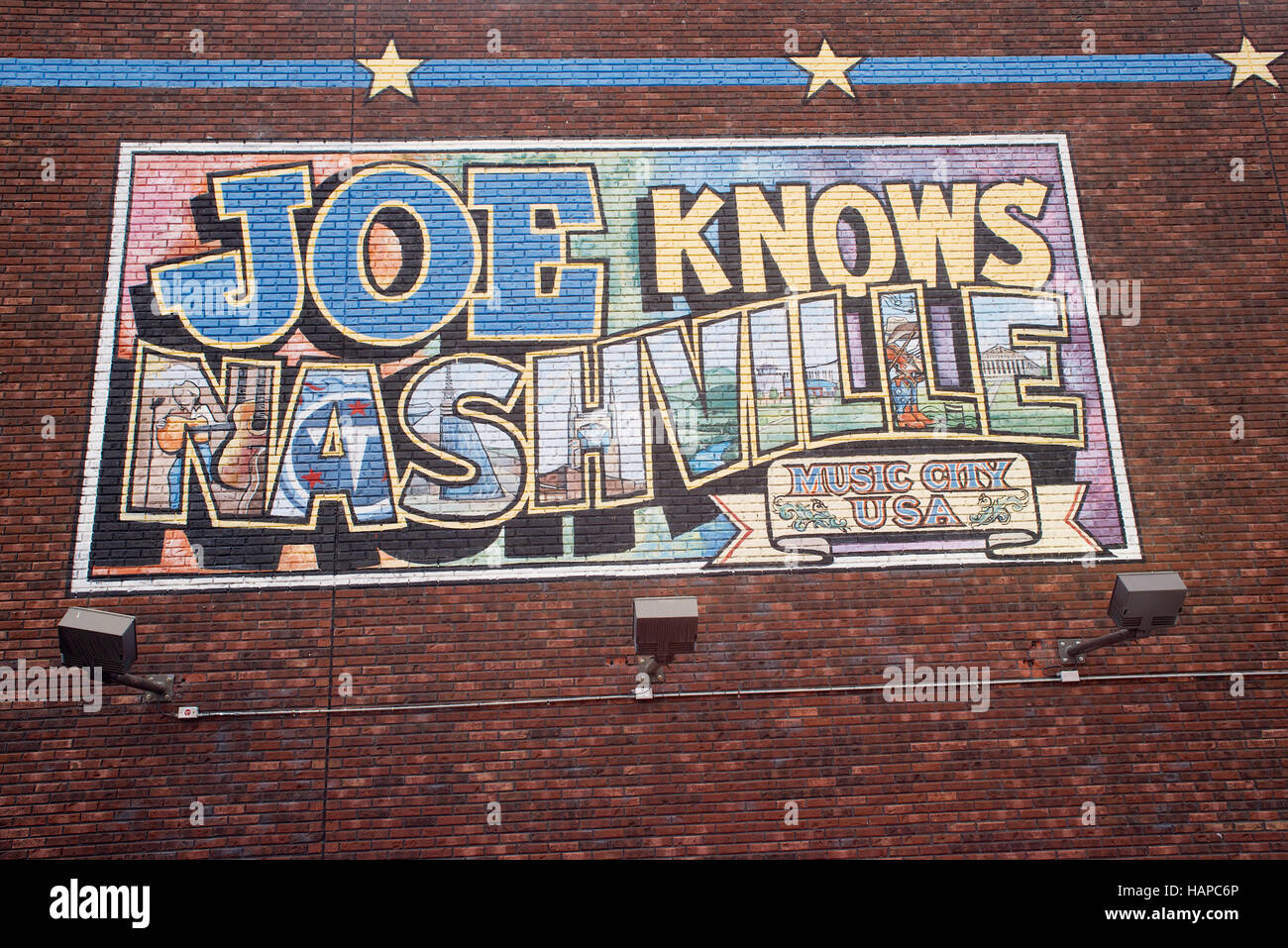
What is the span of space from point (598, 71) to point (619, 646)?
662 cm

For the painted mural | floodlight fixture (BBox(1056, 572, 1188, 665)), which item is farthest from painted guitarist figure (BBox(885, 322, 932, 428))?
floodlight fixture (BBox(1056, 572, 1188, 665))

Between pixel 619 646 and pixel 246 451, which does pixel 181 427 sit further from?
pixel 619 646

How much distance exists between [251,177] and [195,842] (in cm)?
694

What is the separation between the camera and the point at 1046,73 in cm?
1034

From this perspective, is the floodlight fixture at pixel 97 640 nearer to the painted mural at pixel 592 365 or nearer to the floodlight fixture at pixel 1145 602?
the painted mural at pixel 592 365

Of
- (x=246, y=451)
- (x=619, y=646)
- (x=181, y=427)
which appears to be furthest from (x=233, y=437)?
(x=619, y=646)

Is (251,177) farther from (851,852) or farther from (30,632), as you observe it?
(851,852)

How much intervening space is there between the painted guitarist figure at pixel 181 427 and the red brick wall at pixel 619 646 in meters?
0.88

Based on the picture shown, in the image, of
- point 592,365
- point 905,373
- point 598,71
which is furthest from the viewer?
point 598,71

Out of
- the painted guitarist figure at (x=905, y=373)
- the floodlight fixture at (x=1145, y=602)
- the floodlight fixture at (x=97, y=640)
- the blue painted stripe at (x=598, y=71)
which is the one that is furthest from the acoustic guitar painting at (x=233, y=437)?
the floodlight fixture at (x=1145, y=602)

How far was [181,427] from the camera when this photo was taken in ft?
29.2

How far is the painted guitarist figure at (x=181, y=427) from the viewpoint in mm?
8805

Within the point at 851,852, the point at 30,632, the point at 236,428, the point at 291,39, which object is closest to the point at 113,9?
the point at 291,39

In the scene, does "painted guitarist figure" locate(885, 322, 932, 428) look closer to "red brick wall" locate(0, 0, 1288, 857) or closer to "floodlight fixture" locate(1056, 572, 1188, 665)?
"red brick wall" locate(0, 0, 1288, 857)
